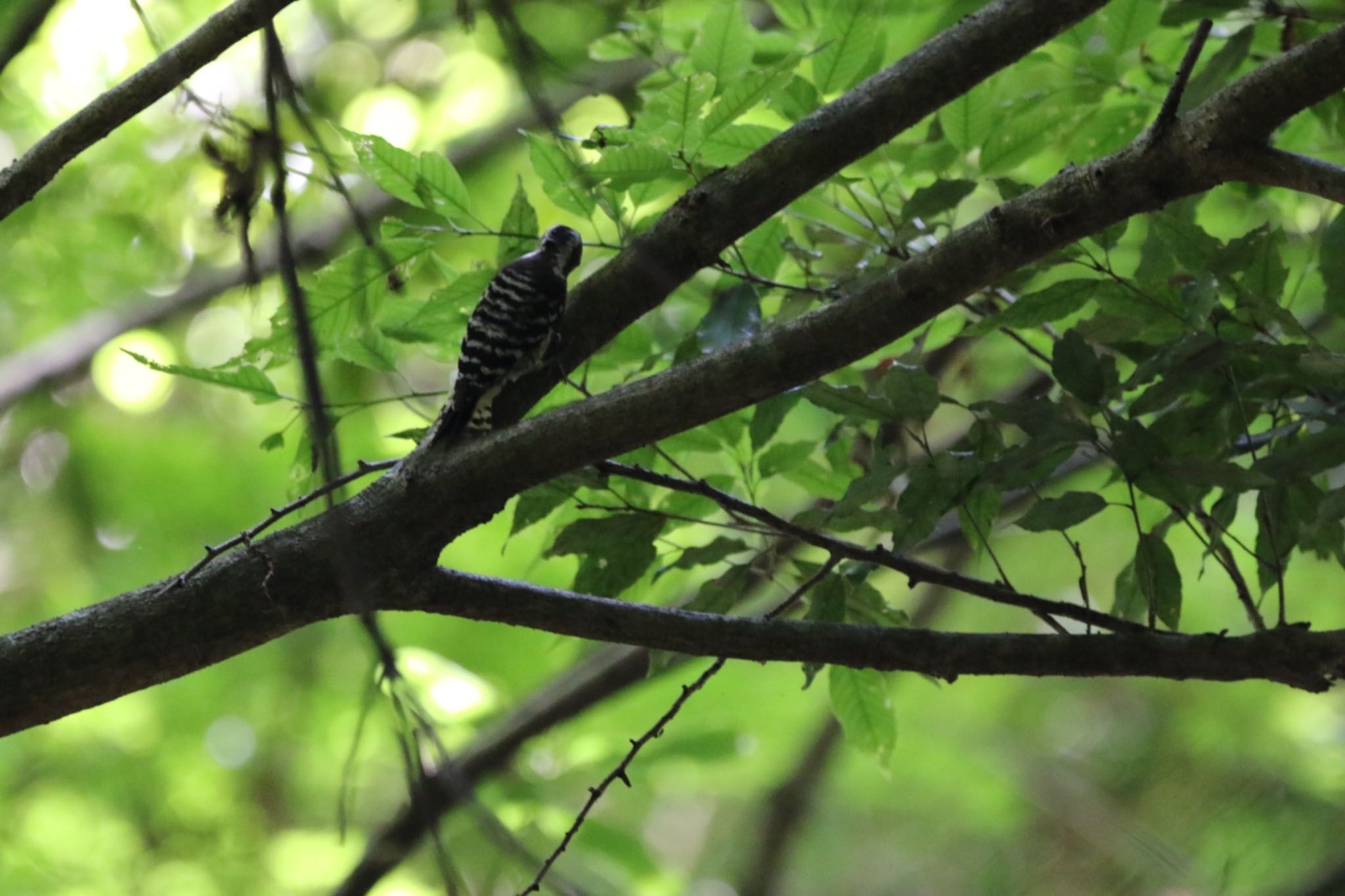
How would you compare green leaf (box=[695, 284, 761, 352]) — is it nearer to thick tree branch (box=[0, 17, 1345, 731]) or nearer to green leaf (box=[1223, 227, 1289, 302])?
thick tree branch (box=[0, 17, 1345, 731])

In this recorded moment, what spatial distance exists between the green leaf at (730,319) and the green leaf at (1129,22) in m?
0.80

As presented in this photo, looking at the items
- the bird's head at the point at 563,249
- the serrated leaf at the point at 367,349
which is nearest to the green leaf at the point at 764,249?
the serrated leaf at the point at 367,349

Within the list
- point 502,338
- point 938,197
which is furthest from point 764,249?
point 502,338

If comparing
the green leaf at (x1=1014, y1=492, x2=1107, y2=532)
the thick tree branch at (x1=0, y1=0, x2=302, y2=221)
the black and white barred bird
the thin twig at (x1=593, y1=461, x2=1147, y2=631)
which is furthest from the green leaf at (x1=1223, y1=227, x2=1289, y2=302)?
the thick tree branch at (x1=0, y1=0, x2=302, y2=221)

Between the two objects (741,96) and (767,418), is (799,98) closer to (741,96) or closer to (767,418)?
(741,96)

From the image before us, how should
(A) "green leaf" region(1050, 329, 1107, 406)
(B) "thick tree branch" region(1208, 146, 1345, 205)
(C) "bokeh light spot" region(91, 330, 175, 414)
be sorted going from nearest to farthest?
(B) "thick tree branch" region(1208, 146, 1345, 205) < (A) "green leaf" region(1050, 329, 1107, 406) < (C) "bokeh light spot" region(91, 330, 175, 414)

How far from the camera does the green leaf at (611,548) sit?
169 centimetres

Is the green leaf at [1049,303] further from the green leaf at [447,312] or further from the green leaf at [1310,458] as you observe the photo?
the green leaf at [447,312]

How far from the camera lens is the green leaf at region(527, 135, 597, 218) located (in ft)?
5.54

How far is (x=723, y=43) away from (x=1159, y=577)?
0.96m

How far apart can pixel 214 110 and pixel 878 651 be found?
104cm

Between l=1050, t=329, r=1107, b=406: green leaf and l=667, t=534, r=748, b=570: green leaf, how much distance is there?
20.0 inches

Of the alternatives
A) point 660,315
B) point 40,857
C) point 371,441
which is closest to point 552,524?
point 660,315

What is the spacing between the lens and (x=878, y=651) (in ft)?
4.79
